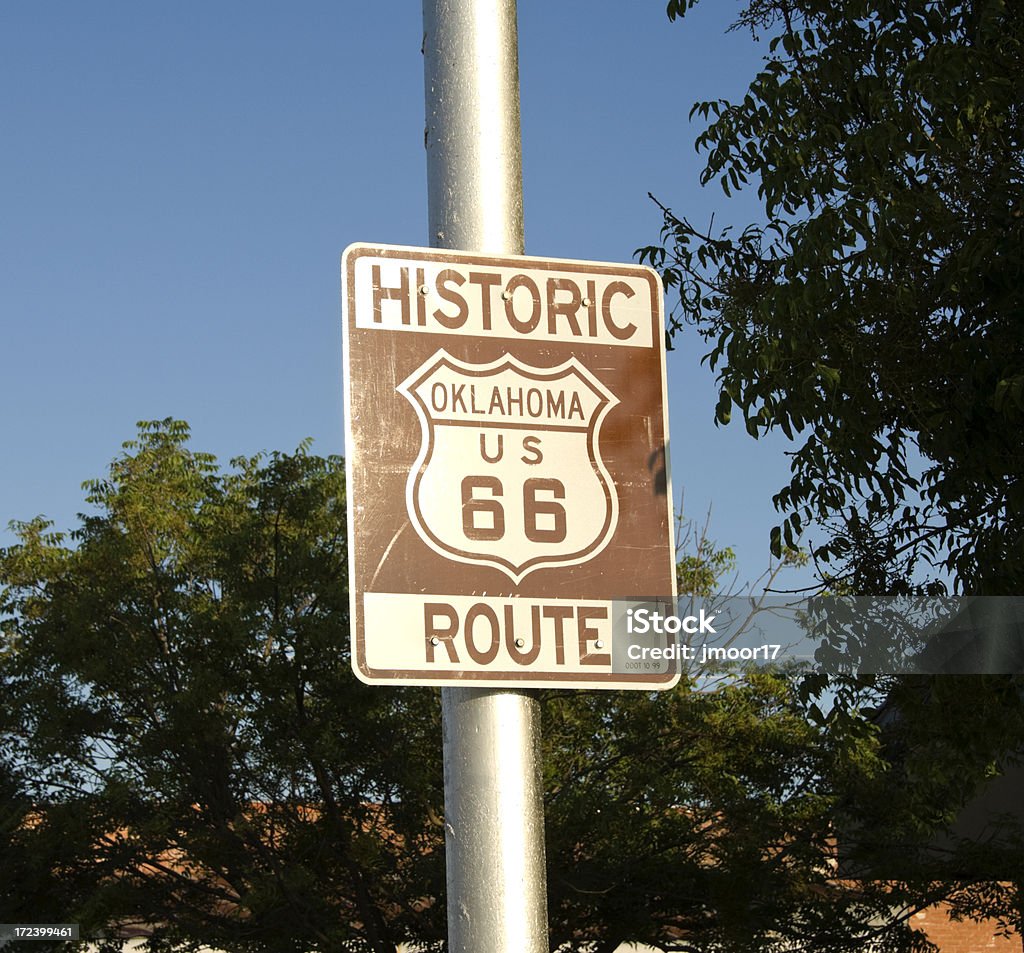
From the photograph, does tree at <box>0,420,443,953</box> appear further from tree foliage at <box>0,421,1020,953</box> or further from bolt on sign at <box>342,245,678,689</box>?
bolt on sign at <box>342,245,678,689</box>

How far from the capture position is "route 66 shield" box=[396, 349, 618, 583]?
7.59 ft

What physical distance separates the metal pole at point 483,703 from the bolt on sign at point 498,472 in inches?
2.9

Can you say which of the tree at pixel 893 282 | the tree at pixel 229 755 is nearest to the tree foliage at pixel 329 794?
the tree at pixel 229 755

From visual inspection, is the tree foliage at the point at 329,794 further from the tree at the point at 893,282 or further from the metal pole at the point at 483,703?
the metal pole at the point at 483,703

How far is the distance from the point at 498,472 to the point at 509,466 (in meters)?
0.02

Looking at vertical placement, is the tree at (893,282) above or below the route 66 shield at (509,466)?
above

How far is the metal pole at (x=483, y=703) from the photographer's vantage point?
7.17ft

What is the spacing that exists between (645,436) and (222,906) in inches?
658

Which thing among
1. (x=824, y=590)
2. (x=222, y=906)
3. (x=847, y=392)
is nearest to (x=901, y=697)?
(x=824, y=590)

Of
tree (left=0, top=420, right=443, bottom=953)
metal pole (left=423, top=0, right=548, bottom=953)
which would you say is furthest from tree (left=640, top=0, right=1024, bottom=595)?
tree (left=0, top=420, right=443, bottom=953)

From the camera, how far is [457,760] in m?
2.26

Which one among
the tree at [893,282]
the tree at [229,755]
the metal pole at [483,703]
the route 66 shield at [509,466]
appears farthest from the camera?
the tree at [229,755]

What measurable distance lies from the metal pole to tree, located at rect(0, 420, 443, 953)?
14275mm

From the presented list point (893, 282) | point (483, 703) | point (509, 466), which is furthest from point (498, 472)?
point (893, 282)
